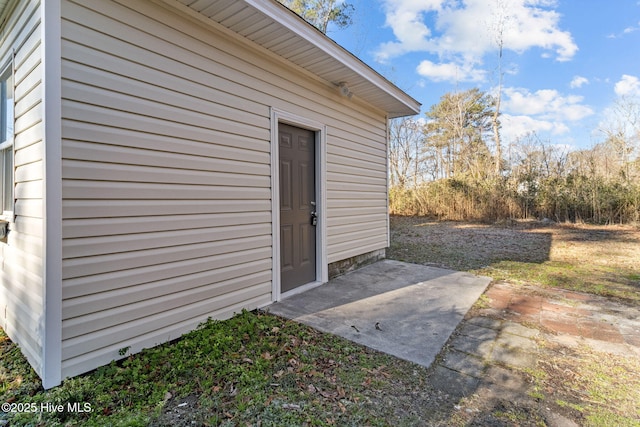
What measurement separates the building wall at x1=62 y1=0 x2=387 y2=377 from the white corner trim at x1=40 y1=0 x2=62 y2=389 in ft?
0.14

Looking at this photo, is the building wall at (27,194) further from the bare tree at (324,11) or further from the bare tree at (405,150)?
the bare tree at (405,150)

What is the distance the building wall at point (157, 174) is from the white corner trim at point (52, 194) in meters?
0.04

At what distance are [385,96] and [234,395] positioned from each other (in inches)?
173

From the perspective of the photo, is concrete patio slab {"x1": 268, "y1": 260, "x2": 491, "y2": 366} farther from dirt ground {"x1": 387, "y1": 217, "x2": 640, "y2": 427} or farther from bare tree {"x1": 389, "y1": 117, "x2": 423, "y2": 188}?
bare tree {"x1": 389, "y1": 117, "x2": 423, "y2": 188}

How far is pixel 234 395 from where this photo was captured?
5.82 ft

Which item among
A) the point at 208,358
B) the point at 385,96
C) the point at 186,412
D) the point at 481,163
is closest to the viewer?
the point at 186,412

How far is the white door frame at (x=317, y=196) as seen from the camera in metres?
3.32

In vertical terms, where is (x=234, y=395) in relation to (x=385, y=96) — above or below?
below

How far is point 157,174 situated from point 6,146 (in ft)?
4.57

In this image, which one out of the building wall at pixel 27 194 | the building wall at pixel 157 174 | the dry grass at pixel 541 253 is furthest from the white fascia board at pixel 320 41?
the dry grass at pixel 541 253

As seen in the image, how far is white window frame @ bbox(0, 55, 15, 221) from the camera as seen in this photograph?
243 centimetres

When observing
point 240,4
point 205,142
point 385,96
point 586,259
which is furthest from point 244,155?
point 586,259

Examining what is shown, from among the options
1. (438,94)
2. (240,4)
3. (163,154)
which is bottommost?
(163,154)

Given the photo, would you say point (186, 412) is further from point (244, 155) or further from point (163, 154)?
point (244, 155)
